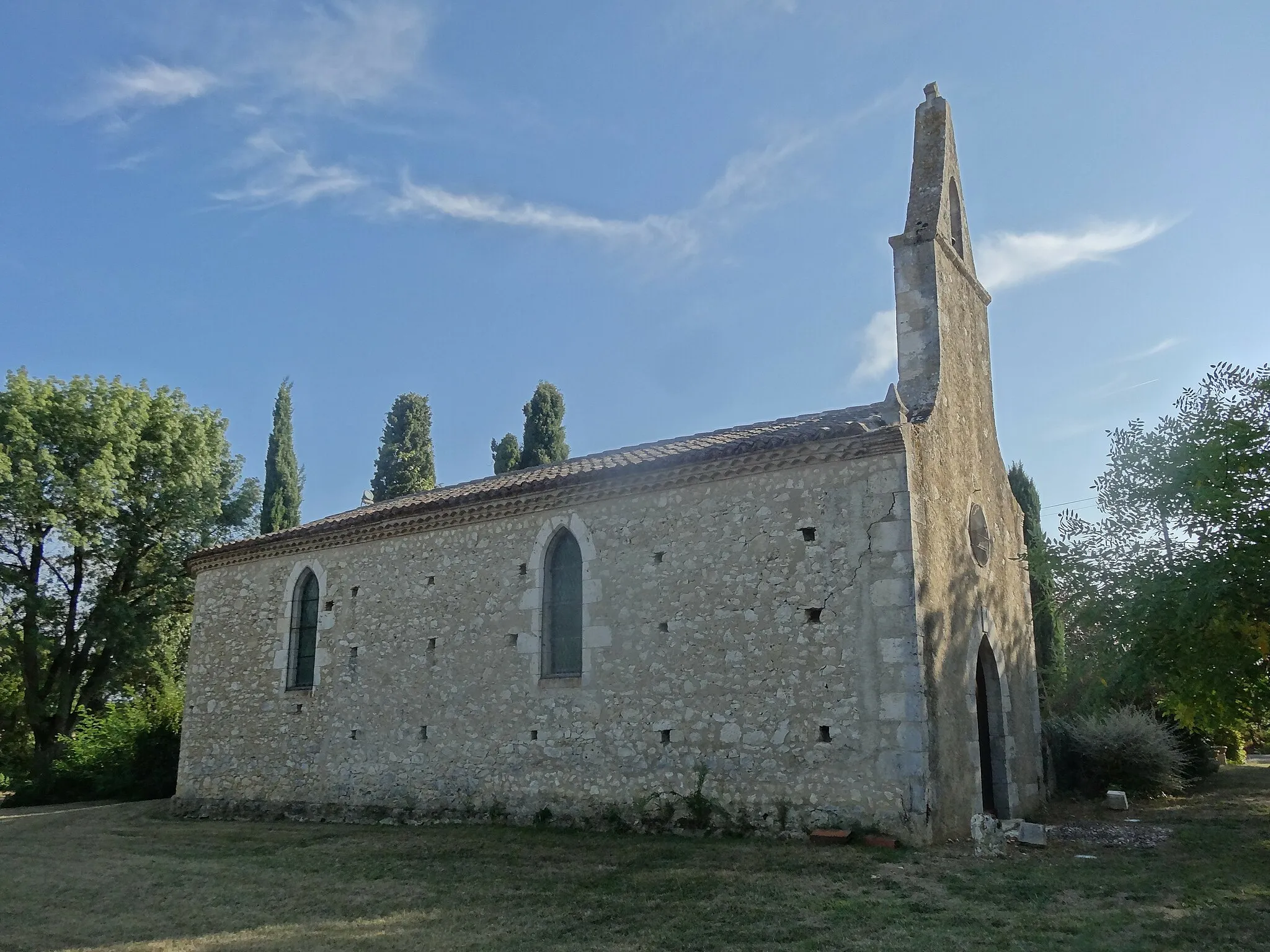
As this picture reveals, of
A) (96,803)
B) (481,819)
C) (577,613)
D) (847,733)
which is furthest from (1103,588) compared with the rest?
(96,803)

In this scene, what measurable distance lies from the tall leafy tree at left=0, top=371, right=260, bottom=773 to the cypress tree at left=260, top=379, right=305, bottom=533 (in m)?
2.04

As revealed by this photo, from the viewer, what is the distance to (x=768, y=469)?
1242 cm

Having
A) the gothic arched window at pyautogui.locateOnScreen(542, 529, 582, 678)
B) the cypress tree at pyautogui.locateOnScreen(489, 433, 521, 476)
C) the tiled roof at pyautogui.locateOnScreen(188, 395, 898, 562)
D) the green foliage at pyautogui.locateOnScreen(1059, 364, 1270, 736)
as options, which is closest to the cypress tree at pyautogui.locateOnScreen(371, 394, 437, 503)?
the cypress tree at pyautogui.locateOnScreen(489, 433, 521, 476)

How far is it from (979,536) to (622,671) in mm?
5704

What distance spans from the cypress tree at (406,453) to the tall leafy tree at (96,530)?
4.76 metres

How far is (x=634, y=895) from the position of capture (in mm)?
9016

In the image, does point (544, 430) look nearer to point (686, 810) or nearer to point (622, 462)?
point (622, 462)

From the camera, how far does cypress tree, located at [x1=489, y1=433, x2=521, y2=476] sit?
3219 centimetres

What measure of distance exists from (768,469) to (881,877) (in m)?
5.06

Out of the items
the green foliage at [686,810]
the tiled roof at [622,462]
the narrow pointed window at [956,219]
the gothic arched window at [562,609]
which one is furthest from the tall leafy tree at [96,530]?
the narrow pointed window at [956,219]

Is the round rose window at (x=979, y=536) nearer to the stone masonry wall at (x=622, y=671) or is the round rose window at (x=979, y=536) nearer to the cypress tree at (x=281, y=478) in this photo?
the stone masonry wall at (x=622, y=671)

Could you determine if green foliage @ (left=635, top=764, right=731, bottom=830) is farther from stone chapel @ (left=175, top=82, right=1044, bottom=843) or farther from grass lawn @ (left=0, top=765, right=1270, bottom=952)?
grass lawn @ (left=0, top=765, right=1270, bottom=952)

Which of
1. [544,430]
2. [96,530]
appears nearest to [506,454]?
[544,430]

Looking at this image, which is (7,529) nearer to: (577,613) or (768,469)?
(577,613)
